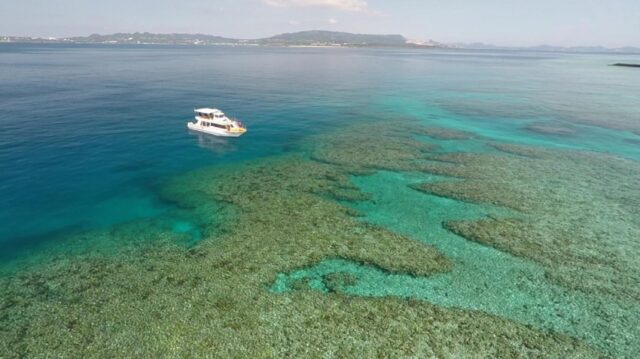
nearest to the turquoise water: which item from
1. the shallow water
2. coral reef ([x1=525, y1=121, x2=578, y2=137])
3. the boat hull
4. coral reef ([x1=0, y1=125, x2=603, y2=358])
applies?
the shallow water

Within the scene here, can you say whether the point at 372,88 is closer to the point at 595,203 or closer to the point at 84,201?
the point at 595,203

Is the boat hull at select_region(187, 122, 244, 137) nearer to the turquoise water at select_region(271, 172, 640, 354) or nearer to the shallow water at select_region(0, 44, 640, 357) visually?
the shallow water at select_region(0, 44, 640, 357)

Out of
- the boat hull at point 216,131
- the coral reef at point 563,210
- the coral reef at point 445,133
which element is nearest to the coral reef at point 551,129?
the coral reef at point 563,210

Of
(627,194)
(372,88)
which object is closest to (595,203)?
(627,194)

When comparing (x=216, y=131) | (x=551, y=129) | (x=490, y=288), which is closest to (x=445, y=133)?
(x=551, y=129)

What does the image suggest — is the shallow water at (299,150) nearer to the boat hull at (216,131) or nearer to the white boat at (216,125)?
the boat hull at (216,131)
